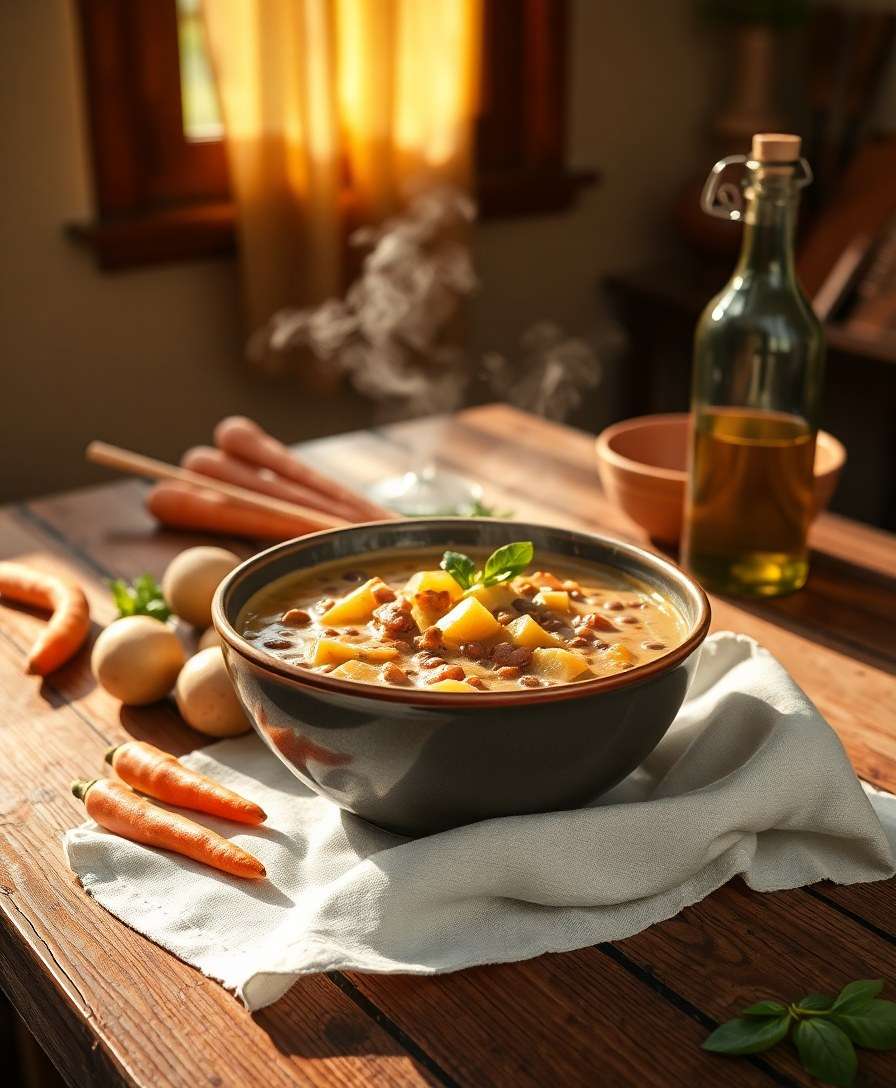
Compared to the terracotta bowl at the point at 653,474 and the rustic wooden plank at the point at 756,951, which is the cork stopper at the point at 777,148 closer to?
the terracotta bowl at the point at 653,474

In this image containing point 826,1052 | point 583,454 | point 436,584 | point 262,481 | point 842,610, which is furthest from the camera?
point 583,454

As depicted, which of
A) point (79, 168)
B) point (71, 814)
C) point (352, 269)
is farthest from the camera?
point (352, 269)

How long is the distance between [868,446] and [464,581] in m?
3.24

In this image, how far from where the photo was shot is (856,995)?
80 cm

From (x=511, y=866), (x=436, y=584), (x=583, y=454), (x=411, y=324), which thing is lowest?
(x=411, y=324)

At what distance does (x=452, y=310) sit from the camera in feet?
12.1

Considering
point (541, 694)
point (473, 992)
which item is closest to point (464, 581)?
point (541, 694)

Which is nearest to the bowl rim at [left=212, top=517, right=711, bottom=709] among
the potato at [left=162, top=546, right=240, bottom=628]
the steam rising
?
the potato at [left=162, top=546, right=240, bottom=628]

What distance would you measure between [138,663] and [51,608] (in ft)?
1.01

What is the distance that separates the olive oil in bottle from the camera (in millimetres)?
1418

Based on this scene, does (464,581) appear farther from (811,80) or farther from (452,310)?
(811,80)

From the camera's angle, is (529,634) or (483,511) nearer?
(529,634)

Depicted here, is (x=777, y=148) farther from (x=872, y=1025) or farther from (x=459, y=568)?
(x=872, y=1025)

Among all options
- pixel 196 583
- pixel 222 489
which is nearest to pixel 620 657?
pixel 196 583
